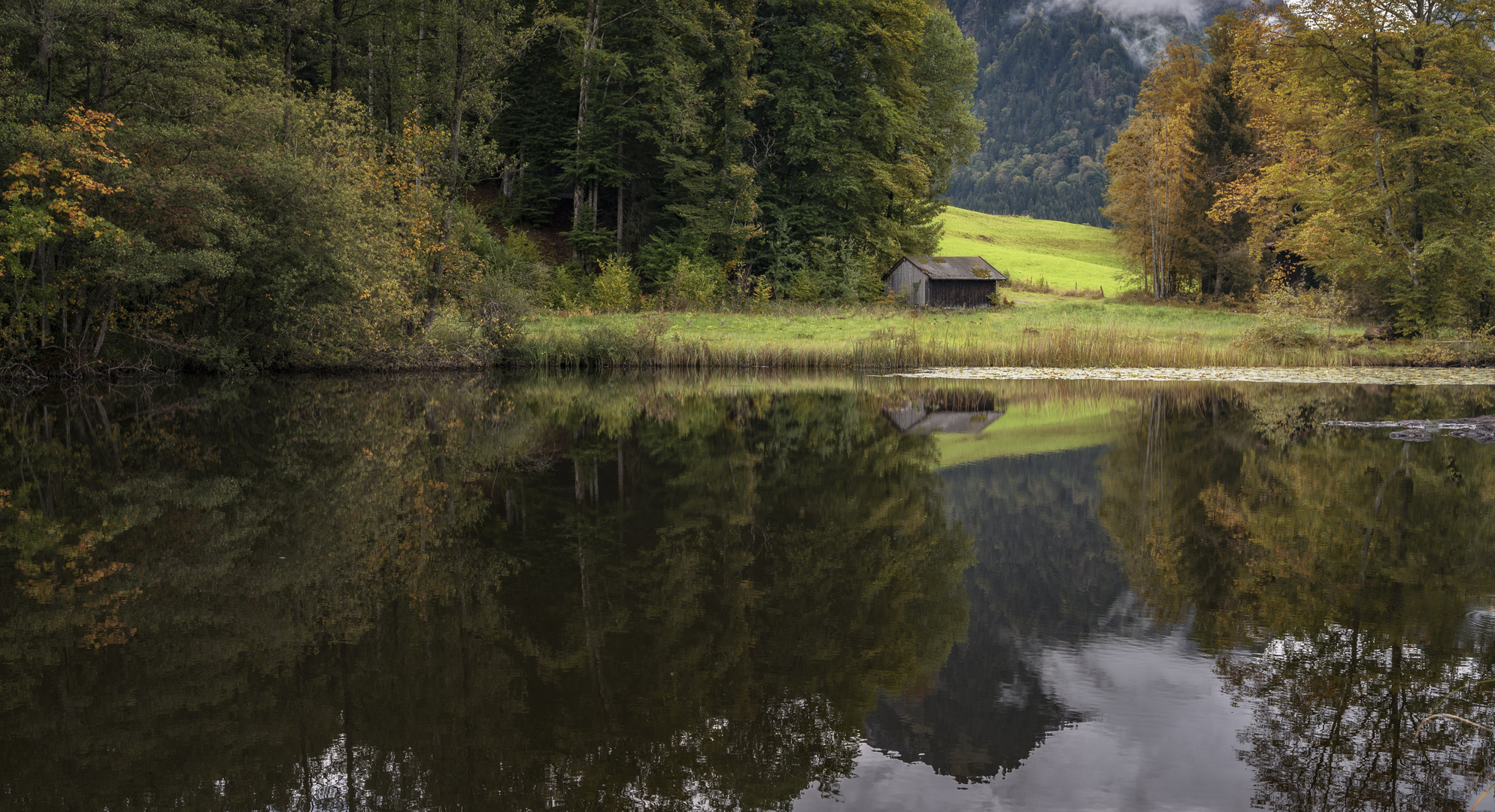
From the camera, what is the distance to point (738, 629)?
5.80 m

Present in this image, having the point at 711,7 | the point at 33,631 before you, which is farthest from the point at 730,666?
the point at 711,7

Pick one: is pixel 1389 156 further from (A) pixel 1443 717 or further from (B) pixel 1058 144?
(B) pixel 1058 144

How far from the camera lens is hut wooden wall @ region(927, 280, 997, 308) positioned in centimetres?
4697

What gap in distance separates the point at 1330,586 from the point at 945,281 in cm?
4118

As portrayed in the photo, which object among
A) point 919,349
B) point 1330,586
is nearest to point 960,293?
point 919,349

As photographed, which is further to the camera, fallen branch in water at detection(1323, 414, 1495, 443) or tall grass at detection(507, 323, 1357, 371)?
tall grass at detection(507, 323, 1357, 371)

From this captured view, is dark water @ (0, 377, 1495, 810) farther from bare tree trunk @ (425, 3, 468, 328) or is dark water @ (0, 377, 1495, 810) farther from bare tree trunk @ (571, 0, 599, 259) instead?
bare tree trunk @ (571, 0, 599, 259)

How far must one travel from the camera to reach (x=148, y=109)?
22.8 m

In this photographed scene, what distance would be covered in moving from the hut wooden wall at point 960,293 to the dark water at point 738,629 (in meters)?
34.8

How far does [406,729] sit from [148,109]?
23.9 metres

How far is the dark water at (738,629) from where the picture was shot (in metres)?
4.06

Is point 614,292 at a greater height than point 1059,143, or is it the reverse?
point 1059,143

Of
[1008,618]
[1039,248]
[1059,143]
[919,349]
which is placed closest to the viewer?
[1008,618]

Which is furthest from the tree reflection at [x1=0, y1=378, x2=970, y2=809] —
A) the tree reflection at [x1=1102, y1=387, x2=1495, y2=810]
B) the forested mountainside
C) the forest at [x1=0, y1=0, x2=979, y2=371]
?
the forested mountainside
